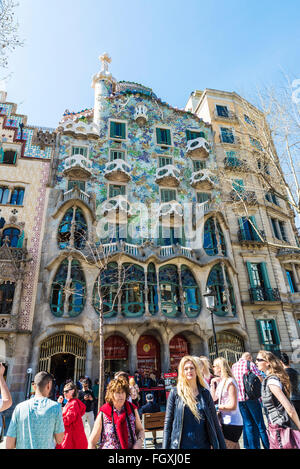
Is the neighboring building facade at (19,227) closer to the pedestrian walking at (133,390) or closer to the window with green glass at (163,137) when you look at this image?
the pedestrian walking at (133,390)

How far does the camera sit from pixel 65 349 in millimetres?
15742

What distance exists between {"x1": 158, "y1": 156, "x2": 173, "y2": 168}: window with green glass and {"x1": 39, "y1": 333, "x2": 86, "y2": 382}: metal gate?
1426cm

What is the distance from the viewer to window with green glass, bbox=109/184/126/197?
20.6 m

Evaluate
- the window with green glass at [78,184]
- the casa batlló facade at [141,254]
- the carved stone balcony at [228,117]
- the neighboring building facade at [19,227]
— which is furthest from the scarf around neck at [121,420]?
the carved stone balcony at [228,117]

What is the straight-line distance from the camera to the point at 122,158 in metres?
22.2

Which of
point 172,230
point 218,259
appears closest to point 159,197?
point 172,230

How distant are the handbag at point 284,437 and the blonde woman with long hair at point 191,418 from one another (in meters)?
1.28

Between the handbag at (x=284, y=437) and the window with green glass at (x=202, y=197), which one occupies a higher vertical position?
the window with green glass at (x=202, y=197)

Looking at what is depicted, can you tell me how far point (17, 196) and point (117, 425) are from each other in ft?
59.5

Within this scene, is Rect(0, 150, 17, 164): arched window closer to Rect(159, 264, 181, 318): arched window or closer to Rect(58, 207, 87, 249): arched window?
Rect(58, 207, 87, 249): arched window

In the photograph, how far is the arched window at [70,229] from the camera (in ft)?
58.9

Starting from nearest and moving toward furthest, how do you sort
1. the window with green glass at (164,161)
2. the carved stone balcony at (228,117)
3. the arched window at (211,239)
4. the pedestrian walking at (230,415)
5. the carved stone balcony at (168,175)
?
1. the pedestrian walking at (230,415)
2. the arched window at (211,239)
3. the carved stone balcony at (168,175)
4. the window with green glass at (164,161)
5. the carved stone balcony at (228,117)
